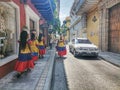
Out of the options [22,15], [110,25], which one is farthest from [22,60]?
[110,25]

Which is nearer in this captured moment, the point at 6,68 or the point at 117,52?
the point at 6,68

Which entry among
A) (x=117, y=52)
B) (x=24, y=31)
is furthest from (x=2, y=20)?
(x=117, y=52)

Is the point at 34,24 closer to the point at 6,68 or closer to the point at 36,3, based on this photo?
the point at 36,3

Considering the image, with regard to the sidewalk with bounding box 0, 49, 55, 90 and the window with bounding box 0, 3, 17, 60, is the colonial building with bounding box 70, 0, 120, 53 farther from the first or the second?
the sidewalk with bounding box 0, 49, 55, 90

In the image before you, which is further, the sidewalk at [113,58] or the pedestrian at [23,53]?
the sidewalk at [113,58]

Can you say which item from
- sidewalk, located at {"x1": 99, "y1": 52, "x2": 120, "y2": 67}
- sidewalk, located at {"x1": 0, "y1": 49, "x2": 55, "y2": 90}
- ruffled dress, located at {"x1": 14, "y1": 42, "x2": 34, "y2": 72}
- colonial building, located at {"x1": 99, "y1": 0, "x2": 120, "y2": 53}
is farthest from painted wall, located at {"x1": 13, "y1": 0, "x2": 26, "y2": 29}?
colonial building, located at {"x1": 99, "y1": 0, "x2": 120, "y2": 53}

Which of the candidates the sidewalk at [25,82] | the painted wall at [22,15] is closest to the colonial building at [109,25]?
the painted wall at [22,15]

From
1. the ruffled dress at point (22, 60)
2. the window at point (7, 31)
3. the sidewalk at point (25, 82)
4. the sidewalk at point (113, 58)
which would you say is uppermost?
the window at point (7, 31)

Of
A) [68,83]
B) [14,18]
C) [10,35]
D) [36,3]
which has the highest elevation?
[36,3]

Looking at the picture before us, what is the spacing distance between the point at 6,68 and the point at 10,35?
1839 millimetres

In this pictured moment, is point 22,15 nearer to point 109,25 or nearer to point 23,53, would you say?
point 23,53

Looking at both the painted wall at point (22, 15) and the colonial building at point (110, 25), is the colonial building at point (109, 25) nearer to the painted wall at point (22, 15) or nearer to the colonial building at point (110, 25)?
the colonial building at point (110, 25)

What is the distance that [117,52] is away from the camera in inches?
724

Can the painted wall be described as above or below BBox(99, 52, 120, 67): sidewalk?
above
